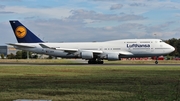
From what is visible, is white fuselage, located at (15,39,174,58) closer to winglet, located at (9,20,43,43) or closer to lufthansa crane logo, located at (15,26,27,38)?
winglet, located at (9,20,43,43)

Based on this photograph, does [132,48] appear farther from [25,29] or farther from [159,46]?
[25,29]

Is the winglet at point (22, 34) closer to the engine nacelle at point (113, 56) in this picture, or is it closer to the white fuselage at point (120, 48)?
the white fuselage at point (120, 48)

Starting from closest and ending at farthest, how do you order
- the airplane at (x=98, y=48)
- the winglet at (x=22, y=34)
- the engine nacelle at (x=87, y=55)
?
the engine nacelle at (x=87, y=55)
the airplane at (x=98, y=48)
the winglet at (x=22, y=34)

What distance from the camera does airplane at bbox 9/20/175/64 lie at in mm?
51062

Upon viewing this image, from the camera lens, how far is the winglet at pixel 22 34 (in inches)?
2169

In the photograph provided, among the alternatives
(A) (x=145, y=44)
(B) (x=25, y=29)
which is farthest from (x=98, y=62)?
(B) (x=25, y=29)

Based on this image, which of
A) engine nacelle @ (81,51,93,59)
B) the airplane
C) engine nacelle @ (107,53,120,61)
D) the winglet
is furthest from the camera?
the winglet

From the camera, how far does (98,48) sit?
52.8 m

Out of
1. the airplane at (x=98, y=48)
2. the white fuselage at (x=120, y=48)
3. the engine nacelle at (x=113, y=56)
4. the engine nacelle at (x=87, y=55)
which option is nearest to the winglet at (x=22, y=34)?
the airplane at (x=98, y=48)

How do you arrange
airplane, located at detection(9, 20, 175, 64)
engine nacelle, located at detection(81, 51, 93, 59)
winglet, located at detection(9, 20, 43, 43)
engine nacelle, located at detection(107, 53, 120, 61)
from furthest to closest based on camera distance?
winglet, located at detection(9, 20, 43, 43)
airplane, located at detection(9, 20, 175, 64)
engine nacelle, located at detection(81, 51, 93, 59)
engine nacelle, located at detection(107, 53, 120, 61)

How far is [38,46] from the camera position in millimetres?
54125

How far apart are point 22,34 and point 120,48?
605 inches

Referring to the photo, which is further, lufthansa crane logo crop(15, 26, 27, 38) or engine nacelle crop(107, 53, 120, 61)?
lufthansa crane logo crop(15, 26, 27, 38)

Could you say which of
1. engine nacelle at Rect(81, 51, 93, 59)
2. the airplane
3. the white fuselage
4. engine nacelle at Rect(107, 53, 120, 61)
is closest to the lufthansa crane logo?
the airplane
